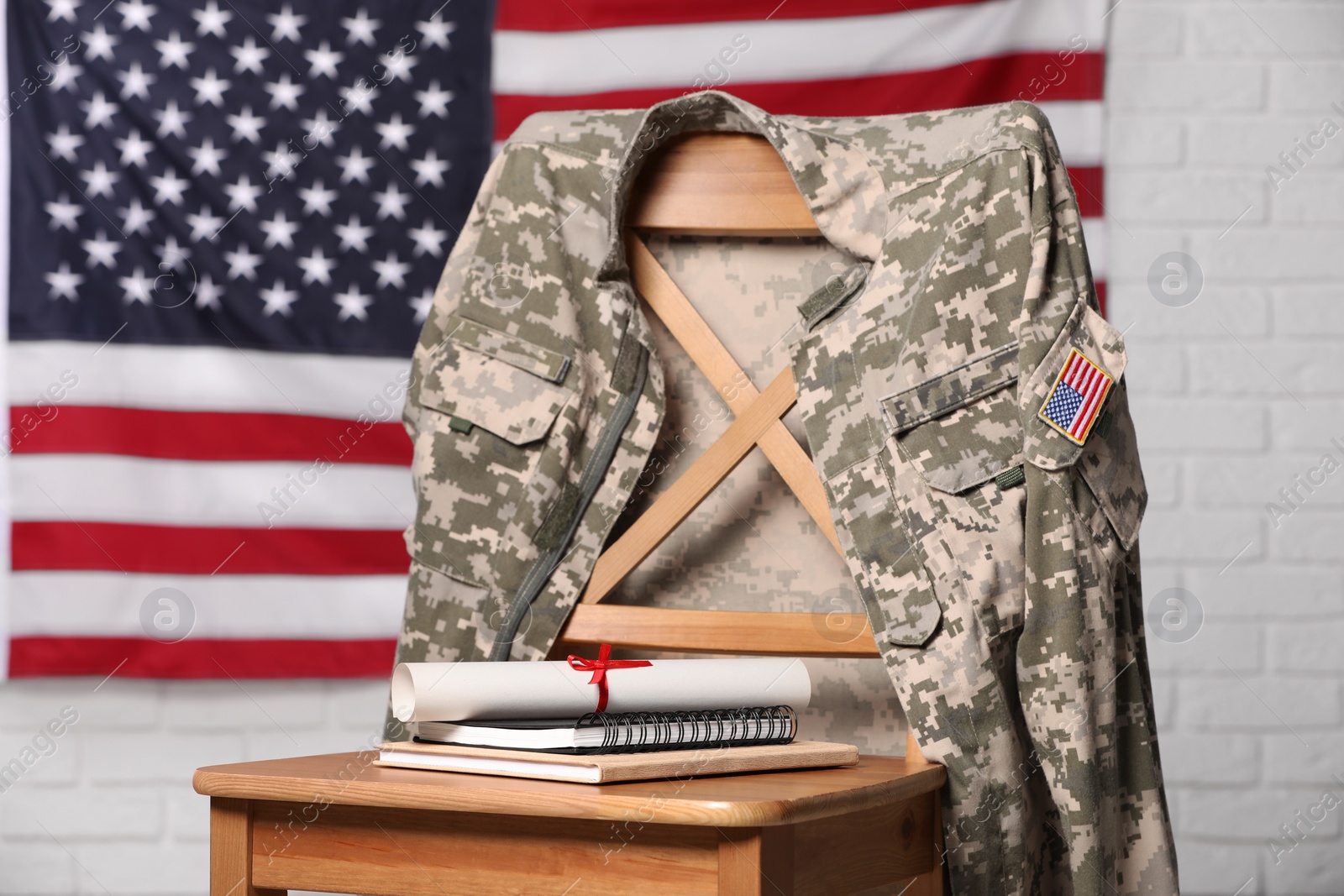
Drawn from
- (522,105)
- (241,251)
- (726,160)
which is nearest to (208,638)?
(241,251)

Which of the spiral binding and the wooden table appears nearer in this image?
the wooden table

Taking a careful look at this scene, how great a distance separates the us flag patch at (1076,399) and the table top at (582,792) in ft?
1.05

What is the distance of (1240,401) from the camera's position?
1801 mm

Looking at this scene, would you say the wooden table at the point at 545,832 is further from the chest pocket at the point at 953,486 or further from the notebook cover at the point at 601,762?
the chest pocket at the point at 953,486

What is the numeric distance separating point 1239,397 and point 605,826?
4.49 feet

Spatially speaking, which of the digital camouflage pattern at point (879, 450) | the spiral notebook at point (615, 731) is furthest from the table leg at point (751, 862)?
the digital camouflage pattern at point (879, 450)

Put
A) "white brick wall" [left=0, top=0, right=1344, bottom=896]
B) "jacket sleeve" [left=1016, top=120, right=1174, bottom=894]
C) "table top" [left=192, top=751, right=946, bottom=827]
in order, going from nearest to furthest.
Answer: "table top" [left=192, top=751, right=946, bottom=827], "jacket sleeve" [left=1016, top=120, right=1174, bottom=894], "white brick wall" [left=0, top=0, right=1344, bottom=896]

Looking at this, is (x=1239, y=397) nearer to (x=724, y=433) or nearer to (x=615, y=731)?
(x=724, y=433)

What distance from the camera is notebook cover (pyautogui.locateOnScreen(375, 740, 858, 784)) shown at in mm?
835

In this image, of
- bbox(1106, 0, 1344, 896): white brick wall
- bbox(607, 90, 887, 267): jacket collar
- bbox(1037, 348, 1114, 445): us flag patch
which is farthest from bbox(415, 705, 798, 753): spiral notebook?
bbox(1106, 0, 1344, 896): white brick wall

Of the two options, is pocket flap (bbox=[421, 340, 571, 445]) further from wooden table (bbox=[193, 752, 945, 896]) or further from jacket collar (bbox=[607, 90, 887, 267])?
wooden table (bbox=[193, 752, 945, 896])

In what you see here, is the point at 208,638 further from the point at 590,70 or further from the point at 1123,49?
the point at 1123,49

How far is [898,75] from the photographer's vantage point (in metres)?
1.86

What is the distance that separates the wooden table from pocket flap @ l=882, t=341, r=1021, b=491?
270 mm
